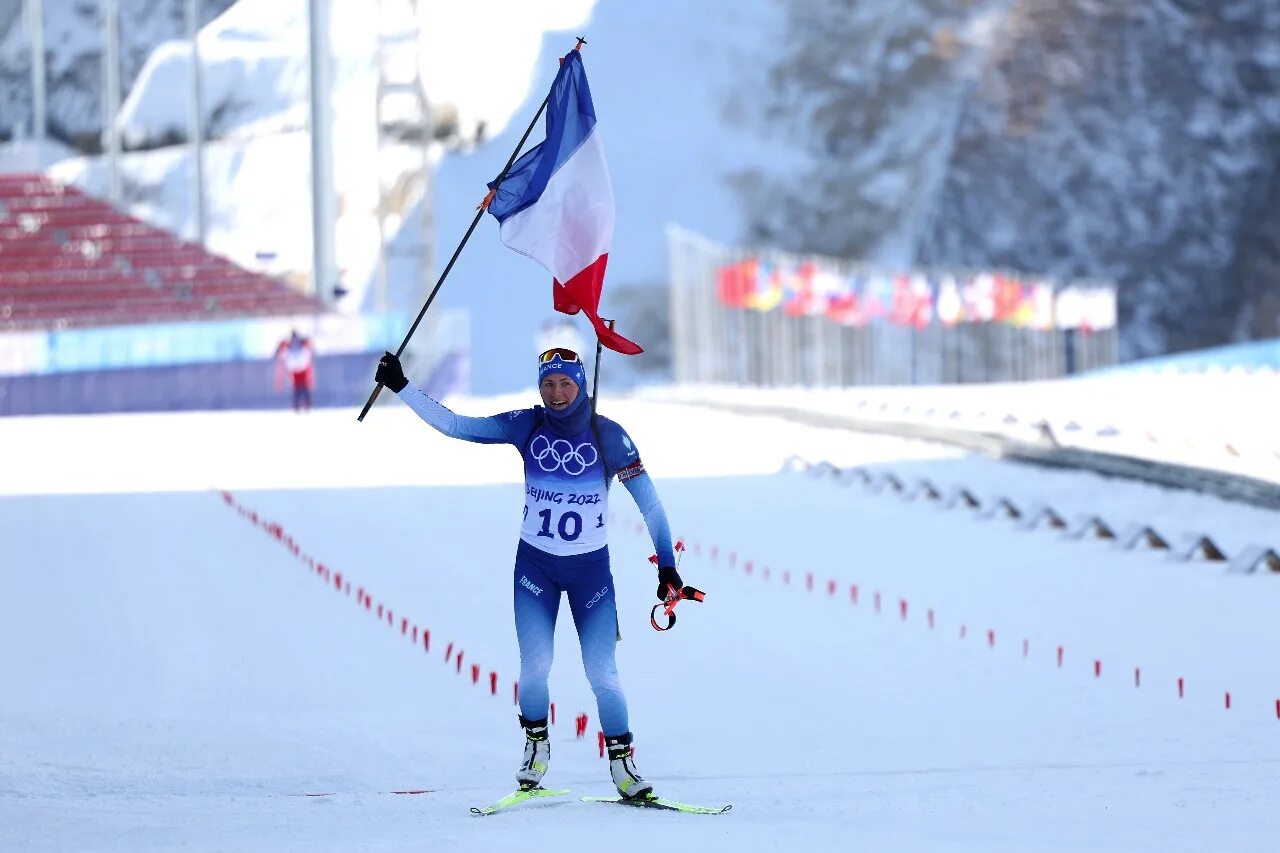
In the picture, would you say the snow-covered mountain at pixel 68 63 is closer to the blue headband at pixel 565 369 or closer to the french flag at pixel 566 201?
the french flag at pixel 566 201

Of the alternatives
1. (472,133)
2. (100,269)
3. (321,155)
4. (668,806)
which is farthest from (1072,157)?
(668,806)

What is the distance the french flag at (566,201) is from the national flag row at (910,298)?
4487 centimetres

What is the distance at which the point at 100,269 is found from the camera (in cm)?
5262

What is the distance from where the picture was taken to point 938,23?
3563 inches

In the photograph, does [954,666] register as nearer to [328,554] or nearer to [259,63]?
[328,554]

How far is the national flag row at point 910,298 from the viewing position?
55281mm

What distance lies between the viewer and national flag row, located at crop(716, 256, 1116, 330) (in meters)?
55.3

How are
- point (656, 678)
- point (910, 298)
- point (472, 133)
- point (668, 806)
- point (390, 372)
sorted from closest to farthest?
point (390, 372) → point (668, 806) → point (656, 678) → point (910, 298) → point (472, 133)

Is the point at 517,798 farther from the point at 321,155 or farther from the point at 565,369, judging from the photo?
the point at 321,155

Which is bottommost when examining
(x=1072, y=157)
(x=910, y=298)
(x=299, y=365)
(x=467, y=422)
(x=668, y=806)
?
(x=668, y=806)

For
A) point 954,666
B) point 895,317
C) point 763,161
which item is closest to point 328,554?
point 954,666

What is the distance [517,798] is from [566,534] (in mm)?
1013

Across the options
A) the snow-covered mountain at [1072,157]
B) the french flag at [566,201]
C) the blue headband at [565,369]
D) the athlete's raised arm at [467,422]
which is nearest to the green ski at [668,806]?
the athlete's raised arm at [467,422]

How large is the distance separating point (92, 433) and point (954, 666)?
77.3 feet
